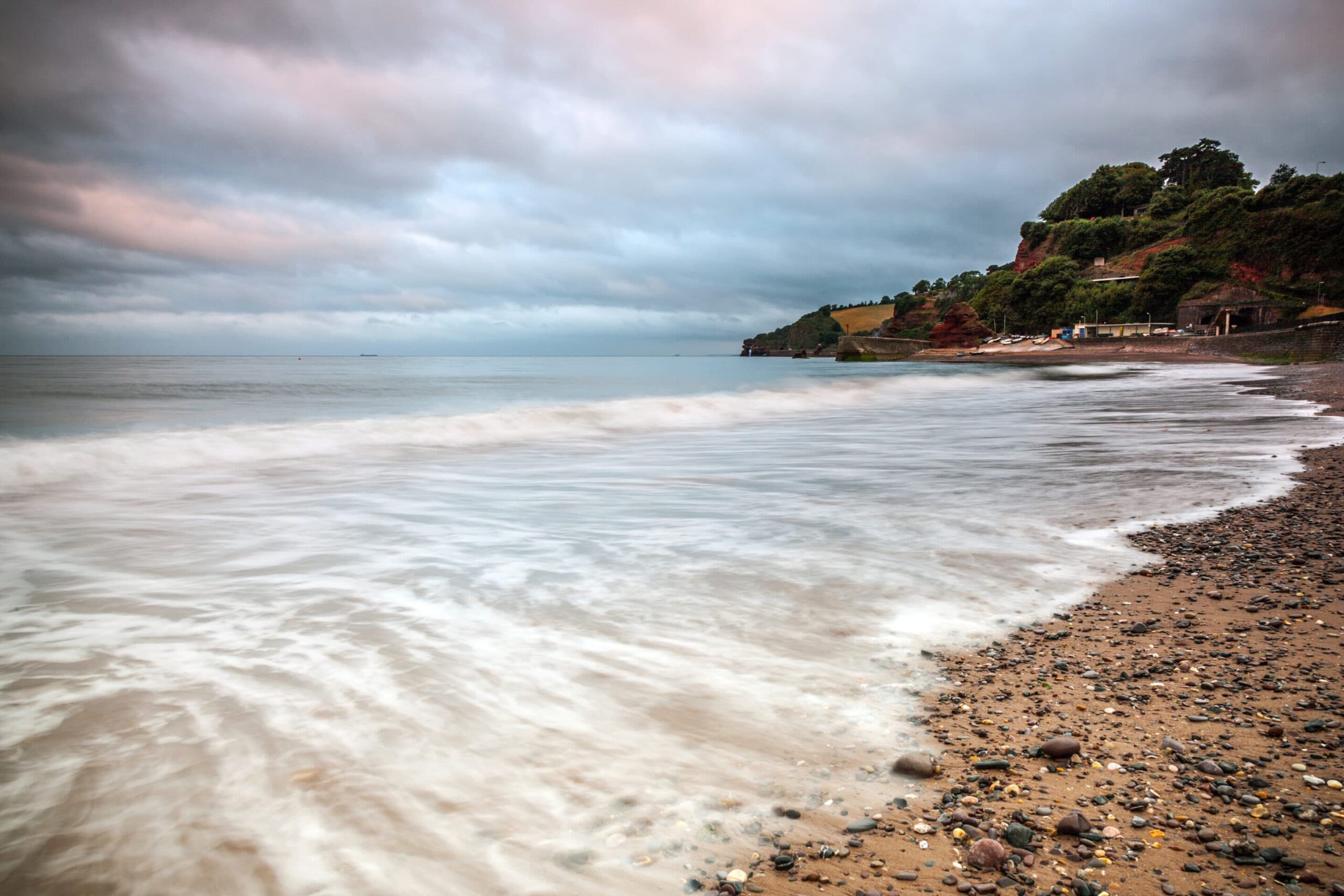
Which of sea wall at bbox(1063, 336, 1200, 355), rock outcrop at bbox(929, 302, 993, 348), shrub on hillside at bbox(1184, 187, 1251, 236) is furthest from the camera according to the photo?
rock outcrop at bbox(929, 302, 993, 348)

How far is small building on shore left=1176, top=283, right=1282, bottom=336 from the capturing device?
65.8 metres

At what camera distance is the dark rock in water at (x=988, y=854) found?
6.05ft

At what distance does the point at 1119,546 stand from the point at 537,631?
434cm

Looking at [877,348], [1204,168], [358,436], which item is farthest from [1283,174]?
[358,436]

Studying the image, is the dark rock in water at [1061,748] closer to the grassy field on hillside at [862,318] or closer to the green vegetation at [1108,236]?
the green vegetation at [1108,236]

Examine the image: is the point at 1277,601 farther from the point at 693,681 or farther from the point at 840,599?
the point at 693,681

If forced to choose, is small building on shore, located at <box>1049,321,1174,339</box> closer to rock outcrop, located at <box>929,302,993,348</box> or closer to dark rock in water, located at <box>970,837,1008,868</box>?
rock outcrop, located at <box>929,302,993,348</box>

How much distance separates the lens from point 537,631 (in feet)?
12.7

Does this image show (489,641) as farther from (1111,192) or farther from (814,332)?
(814,332)

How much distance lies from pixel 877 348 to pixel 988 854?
12055cm

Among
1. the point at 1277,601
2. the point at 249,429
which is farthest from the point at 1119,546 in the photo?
the point at 249,429

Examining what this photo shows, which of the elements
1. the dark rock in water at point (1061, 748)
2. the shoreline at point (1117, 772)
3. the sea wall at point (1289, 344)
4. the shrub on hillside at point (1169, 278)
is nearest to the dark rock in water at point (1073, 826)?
the shoreline at point (1117, 772)

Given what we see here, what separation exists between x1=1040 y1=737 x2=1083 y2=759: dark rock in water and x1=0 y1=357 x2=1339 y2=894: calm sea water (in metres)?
0.49

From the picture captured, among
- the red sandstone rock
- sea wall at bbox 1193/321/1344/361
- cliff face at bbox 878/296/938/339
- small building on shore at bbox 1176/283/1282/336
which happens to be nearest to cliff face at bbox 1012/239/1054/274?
the red sandstone rock
